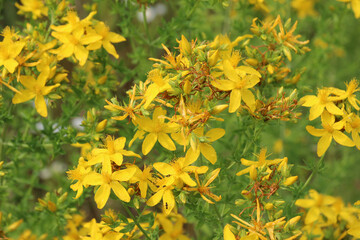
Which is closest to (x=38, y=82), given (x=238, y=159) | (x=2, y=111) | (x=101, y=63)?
(x=2, y=111)

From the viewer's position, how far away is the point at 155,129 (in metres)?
1.94

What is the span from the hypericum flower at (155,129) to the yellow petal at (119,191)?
0.19 m

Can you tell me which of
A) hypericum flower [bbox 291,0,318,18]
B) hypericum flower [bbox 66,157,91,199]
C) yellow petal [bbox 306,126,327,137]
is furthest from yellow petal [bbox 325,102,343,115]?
hypericum flower [bbox 291,0,318,18]

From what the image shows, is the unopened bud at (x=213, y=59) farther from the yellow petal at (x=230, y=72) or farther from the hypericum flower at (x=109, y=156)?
the hypericum flower at (x=109, y=156)

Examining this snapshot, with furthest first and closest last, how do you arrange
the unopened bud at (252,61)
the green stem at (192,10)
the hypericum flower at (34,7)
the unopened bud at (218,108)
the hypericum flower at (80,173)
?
the hypericum flower at (34,7) < the green stem at (192,10) < the unopened bud at (252,61) < the hypericum flower at (80,173) < the unopened bud at (218,108)

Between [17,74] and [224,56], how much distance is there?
3.32ft

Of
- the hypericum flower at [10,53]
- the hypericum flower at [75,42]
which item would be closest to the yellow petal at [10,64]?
the hypericum flower at [10,53]

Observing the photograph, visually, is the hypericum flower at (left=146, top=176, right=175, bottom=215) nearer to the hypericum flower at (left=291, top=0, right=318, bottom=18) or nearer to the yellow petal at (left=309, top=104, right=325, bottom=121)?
the yellow petal at (left=309, top=104, right=325, bottom=121)

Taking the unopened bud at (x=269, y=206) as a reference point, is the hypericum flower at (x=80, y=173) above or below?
above

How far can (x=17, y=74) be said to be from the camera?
2.13 meters

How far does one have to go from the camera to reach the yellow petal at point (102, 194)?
180 centimetres

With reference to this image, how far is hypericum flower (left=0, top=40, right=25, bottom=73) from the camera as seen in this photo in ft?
6.72

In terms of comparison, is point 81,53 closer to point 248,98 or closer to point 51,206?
point 51,206

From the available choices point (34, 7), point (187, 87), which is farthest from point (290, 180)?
point (34, 7)
